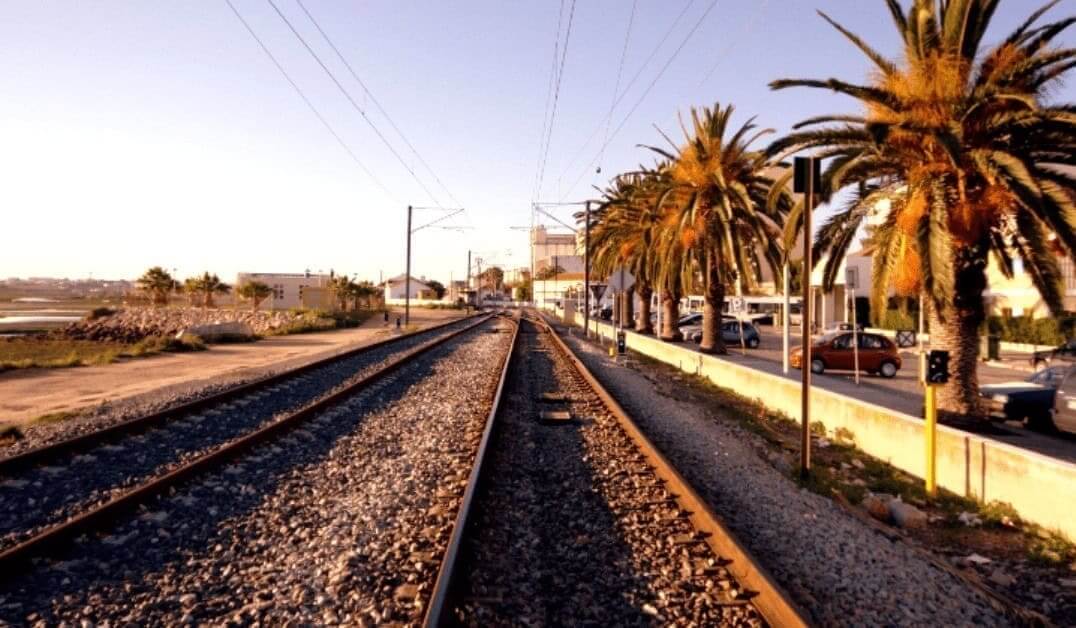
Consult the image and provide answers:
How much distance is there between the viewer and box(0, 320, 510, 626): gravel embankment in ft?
→ 16.3

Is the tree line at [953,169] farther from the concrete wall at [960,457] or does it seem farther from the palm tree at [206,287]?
the palm tree at [206,287]

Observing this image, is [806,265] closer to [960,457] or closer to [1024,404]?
[960,457]

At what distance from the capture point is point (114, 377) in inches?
798

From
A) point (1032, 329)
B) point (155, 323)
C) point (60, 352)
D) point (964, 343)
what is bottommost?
point (60, 352)

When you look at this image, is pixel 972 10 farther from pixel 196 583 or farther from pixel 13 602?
pixel 13 602

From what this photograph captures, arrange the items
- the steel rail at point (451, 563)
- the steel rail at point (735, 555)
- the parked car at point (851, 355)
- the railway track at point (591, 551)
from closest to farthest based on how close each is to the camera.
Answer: the steel rail at point (451, 563) < the steel rail at point (735, 555) < the railway track at point (591, 551) < the parked car at point (851, 355)

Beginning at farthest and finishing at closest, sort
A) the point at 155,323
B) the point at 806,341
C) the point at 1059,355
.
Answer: the point at 155,323
the point at 1059,355
the point at 806,341

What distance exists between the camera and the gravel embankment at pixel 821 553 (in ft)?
17.0

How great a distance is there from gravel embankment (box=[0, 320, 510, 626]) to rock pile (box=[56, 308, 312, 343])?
4148 cm

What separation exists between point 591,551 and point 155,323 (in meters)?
67.7

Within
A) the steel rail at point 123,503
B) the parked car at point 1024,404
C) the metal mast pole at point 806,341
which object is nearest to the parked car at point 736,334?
the parked car at point 1024,404

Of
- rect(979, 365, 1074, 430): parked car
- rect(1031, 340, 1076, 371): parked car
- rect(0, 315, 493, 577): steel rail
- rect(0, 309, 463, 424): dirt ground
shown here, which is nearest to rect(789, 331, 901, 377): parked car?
rect(1031, 340, 1076, 371): parked car

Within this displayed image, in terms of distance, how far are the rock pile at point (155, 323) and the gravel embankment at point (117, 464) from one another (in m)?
36.4

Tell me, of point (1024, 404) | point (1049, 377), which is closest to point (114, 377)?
point (1024, 404)
